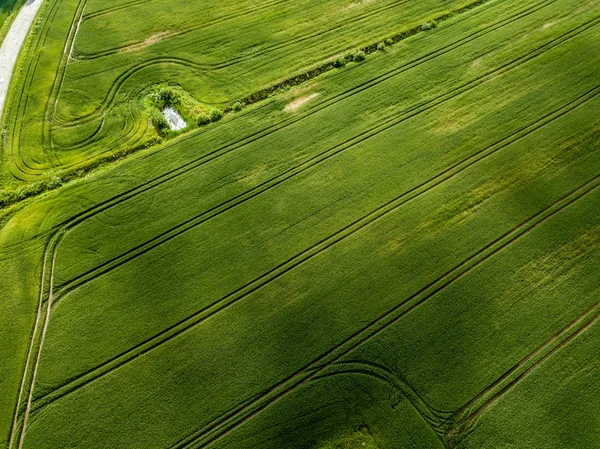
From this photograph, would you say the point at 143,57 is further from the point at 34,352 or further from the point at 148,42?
the point at 34,352

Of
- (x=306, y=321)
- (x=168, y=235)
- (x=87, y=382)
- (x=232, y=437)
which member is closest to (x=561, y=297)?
(x=306, y=321)

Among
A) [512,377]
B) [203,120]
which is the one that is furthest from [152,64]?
[512,377]

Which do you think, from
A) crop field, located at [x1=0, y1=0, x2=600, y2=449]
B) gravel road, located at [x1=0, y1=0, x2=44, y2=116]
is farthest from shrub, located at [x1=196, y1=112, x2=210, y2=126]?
gravel road, located at [x1=0, y1=0, x2=44, y2=116]

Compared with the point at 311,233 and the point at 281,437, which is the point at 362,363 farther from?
the point at 311,233

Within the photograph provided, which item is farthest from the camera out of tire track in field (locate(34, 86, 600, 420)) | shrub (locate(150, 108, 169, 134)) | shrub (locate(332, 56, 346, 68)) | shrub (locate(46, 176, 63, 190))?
shrub (locate(332, 56, 346, 68))

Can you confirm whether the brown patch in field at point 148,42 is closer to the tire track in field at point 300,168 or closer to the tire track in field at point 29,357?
the tire track in field at point 300,168

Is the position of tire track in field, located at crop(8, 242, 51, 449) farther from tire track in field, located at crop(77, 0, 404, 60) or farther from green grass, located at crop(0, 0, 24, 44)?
green grass, located at crop(0, 0, 24, 44)
